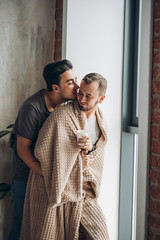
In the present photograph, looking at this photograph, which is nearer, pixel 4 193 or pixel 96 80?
pixel 96 80

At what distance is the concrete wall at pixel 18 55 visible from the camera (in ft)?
7.98

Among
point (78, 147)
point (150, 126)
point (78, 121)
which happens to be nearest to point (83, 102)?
point (78, 121)

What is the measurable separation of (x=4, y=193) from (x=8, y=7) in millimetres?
1520

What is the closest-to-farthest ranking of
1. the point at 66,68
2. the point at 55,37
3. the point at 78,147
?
the point at 78,147 → the point at 66,68 → the point at 55,37

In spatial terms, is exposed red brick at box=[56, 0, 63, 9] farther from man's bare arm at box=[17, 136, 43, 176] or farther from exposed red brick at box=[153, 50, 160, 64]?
man's bare arm at box=[17, 136, 43, 176]

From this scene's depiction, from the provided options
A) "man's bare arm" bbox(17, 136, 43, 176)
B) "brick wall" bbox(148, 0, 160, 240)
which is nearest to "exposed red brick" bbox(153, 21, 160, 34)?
"brick wall" bbox(148, 0, 160, 240)

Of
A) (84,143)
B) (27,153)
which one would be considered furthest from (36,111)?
(84,143)

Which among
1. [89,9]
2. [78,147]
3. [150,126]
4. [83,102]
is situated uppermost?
[89,9]

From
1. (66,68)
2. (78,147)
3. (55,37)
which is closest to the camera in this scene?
(78,147)

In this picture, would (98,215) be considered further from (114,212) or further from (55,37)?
(55,37)

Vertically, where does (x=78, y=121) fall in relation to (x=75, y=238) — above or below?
above

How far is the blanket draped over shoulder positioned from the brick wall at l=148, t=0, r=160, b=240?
1.00ft

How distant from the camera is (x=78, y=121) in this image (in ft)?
5.93

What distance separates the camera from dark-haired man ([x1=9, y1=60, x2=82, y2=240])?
188 cm
